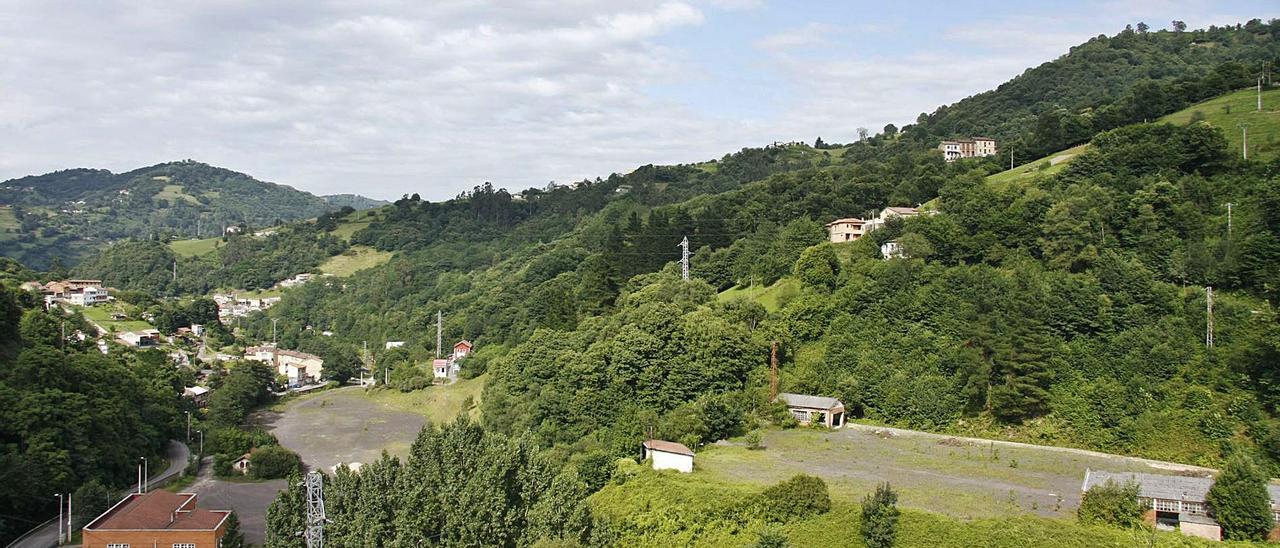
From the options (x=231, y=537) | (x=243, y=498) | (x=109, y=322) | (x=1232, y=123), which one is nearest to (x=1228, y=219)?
(x=1232, y=123)

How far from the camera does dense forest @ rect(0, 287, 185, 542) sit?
29.9m

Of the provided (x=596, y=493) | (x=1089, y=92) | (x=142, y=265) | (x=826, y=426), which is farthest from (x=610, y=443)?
(x=142, y=265)

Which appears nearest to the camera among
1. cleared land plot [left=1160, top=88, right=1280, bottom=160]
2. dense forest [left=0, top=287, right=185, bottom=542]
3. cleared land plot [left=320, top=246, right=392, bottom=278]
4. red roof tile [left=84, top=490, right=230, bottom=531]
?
red roof tile [left=84, top=490, right=230, bottom=531]

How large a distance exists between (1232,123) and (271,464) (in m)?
43.5

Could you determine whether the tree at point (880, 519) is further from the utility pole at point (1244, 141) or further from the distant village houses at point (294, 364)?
the distant village houses at point (294, 364)

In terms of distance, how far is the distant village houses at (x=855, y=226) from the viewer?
39.4 metres

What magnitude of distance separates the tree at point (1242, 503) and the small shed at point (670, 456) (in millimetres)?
11778

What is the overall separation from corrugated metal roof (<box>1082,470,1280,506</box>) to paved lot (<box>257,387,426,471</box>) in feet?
89.2

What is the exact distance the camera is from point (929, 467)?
22797mm

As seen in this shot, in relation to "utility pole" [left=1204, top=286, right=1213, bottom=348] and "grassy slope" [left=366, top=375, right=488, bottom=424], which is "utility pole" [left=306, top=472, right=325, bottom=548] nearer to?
"grassy slope" [left=366, top=375, right=488, bottom=424]

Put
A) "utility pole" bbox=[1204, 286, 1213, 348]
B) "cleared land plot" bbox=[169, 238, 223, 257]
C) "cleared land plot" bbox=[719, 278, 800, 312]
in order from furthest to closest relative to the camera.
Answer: "cleared land plot" bbox=[169, 238, 223, 257] → "cleared land plot" bbox=[719, 278, 800, 312] → "utility pole" bbox=[1204, 286, 1213, 348]

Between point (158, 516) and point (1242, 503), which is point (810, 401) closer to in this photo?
point (1242, 503)

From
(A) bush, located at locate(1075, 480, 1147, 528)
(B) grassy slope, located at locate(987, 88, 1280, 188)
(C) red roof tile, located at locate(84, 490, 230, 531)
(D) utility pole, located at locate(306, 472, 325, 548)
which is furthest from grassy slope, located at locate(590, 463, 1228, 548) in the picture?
(B) grassy slope, located at locate(987, 88, 1280, 188)

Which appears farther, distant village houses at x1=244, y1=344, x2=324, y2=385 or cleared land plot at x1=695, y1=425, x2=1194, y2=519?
distant village houses at x1=244, y1=344, x2=324, y2=385
